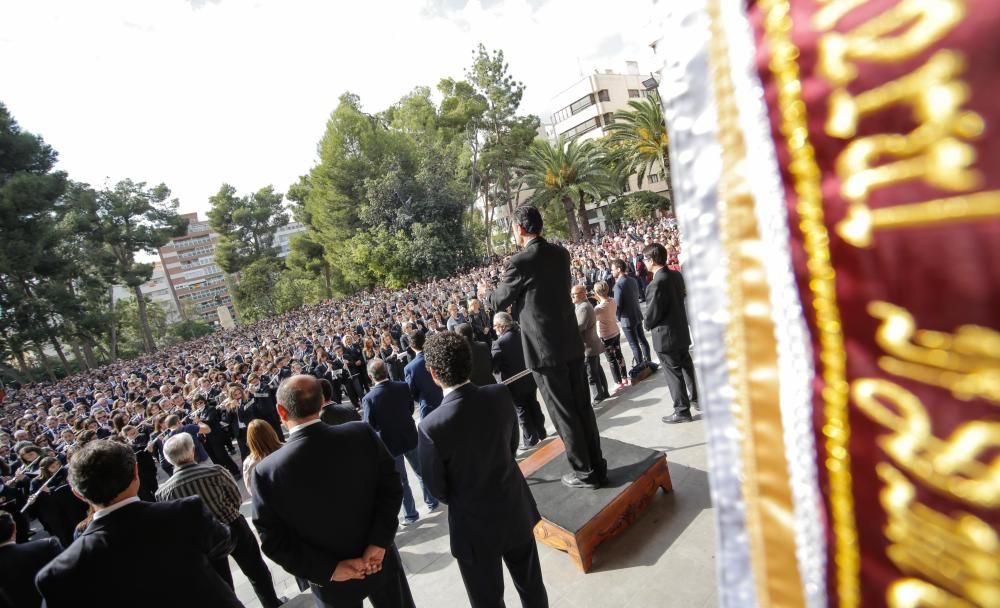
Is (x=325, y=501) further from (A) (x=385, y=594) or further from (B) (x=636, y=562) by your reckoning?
(B) (x=636, y=562)

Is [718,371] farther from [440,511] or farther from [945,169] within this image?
[440,511]

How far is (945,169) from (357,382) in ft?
35.5

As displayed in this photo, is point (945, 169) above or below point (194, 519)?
above

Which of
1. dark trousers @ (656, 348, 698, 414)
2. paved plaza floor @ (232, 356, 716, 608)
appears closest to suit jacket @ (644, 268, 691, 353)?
dark trousers @ (656, 348, 698, 414)

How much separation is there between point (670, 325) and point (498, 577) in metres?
3.32

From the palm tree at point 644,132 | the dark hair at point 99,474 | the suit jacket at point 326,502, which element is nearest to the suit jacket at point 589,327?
the suit jacket at point 326,502

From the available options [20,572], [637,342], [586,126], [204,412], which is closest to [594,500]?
[20,572]

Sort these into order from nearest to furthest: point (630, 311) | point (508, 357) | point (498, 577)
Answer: point (498, 577)
point (508, 357)
point (630, 311)

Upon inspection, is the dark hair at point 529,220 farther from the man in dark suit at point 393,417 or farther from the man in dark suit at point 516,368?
the man in dark suit at point 516,368

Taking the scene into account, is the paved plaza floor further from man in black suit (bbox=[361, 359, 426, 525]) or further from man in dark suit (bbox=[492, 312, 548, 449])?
man in dark suit (bbox=[492, 312, 548, 449])

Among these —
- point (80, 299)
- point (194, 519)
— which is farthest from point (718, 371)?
point (80, 299)

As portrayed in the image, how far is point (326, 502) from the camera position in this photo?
2.31 metres

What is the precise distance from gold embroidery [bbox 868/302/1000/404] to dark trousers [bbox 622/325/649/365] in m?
Answer: 6.92

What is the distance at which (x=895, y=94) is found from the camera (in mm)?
528
